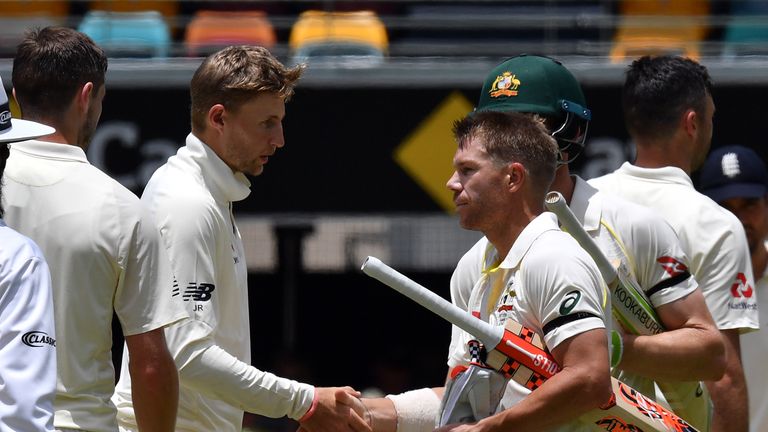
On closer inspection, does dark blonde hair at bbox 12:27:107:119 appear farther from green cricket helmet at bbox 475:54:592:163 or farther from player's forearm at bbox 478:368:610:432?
player's forearm at bbox 478:368:610:432

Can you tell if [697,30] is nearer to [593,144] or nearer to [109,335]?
[593,144]

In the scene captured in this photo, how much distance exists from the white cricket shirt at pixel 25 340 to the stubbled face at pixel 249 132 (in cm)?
134

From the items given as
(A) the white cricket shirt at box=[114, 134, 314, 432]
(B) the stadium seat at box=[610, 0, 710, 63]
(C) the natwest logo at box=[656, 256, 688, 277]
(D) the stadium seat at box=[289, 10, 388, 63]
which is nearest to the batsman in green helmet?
(C) the natwest logo at box=[656, 256, 688, 277]

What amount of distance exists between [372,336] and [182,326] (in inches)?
264

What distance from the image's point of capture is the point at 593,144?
6840mm

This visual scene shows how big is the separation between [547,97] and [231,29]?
4.78m

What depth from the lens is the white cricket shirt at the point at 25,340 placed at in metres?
2.18

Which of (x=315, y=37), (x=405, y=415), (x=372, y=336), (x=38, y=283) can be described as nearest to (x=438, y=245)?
(x=372, y=336)

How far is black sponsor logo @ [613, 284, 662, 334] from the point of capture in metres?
3.28

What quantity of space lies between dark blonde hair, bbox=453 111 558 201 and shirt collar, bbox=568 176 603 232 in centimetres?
37

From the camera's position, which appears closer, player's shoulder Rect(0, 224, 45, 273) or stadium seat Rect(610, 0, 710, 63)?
player's shoulder Rect(0, 224, 45, 273)

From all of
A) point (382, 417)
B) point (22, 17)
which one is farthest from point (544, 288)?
point (22, 17)

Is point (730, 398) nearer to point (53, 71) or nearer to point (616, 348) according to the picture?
point (616, 348)

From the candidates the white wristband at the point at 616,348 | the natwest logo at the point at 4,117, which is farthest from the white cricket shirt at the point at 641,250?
the natwest logo at the point at 4,117
